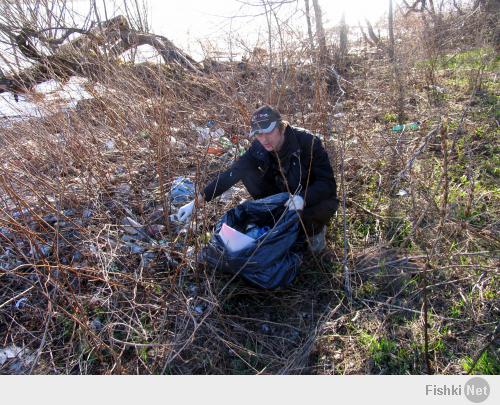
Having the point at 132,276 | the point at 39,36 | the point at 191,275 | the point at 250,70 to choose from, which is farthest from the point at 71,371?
the point at 39,36

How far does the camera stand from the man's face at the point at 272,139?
2.47 metres

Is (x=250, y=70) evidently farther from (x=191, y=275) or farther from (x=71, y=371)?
(x=71, y=371)

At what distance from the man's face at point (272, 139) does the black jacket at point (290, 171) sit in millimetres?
35

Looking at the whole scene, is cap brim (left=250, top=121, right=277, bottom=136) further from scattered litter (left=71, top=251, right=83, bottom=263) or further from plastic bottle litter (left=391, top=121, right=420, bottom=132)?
plastic bottle litter (left=391, top=121, right=420, bottom=132)

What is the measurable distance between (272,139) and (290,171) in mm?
255

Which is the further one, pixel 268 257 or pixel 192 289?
pixel 192 289

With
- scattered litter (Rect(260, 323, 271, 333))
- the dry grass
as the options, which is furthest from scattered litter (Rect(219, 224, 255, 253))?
scattered litter (Rect(260, 323, 271, 333))

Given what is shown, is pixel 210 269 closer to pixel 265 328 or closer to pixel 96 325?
pixel 265 328

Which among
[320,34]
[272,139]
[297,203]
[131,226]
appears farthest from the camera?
[320,34]

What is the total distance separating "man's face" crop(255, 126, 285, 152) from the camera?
247 centimetres

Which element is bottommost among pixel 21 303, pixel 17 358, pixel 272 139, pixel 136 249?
pixel 17 358

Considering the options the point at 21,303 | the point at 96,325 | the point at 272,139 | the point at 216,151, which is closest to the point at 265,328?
the point at 96,325

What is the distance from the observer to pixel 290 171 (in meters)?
2.58
